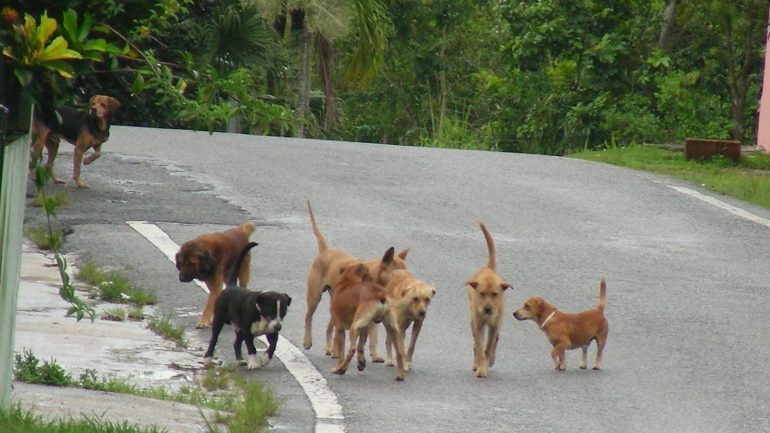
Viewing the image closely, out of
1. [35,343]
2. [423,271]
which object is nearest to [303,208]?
[423,271]

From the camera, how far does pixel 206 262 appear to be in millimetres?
10555

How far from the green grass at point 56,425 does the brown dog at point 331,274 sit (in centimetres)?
283

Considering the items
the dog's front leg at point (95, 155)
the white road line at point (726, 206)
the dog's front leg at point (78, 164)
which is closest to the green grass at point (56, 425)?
the dog's front leg at point (78, 164)

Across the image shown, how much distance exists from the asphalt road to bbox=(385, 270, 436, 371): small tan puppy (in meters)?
0.24

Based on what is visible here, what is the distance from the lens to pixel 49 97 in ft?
24.0

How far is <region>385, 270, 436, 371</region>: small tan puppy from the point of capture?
940 cm

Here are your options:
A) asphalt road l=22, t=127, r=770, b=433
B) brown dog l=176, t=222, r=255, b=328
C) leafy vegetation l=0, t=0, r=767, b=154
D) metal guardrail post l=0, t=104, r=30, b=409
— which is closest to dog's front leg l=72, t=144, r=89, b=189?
asphalt road l=22, t=127, r=770, b=433

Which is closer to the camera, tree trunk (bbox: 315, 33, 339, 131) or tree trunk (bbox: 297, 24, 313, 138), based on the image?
tree trunk (bbox: 297, 24, 313, 138)

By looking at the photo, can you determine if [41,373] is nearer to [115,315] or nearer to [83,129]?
[115,315]

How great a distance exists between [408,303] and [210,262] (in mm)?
1797

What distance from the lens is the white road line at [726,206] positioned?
15913 millimetres

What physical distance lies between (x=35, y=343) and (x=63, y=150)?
9247 millimetres

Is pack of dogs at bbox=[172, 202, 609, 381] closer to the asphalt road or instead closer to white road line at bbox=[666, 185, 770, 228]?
the asphalt road

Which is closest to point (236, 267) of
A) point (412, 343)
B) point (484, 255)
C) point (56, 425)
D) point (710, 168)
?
point (412, 343)
